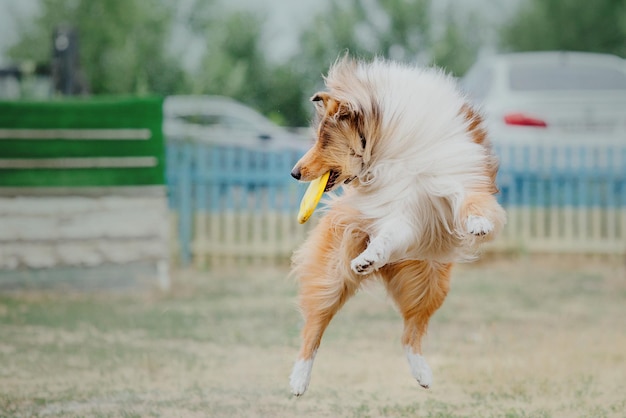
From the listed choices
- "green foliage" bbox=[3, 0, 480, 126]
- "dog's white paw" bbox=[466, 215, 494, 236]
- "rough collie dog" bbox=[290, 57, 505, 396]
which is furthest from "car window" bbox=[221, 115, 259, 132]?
"dog's white paw" bbox=[466, 215, 494, 236]

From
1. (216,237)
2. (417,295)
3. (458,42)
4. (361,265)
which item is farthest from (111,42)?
(361,265)

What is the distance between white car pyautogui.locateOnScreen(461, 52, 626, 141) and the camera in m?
13.5

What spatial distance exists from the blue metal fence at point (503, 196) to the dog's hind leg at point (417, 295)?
23.8 ft

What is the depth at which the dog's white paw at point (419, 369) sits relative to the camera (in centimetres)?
552

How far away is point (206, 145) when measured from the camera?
12.8m

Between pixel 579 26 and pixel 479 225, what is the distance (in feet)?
80.3

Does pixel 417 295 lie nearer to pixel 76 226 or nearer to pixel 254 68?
pixel 76 226

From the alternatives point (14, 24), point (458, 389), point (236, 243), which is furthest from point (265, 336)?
point (14, 24)

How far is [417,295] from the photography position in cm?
555

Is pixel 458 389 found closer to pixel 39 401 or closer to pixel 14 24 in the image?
pixel 39 401

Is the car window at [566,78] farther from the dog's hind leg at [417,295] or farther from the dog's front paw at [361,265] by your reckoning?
the dog's front paw at [361,265]

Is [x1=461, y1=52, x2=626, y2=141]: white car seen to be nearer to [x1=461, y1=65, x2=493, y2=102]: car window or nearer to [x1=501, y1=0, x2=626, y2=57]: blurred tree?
[x1=461, y1=65, x2=493, y2=102]: car window

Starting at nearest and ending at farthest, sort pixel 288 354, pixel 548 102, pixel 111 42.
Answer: pixel 288 354
pixel 548 102
pixel 111 42

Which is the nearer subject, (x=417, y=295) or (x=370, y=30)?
(x=417, y=295)
